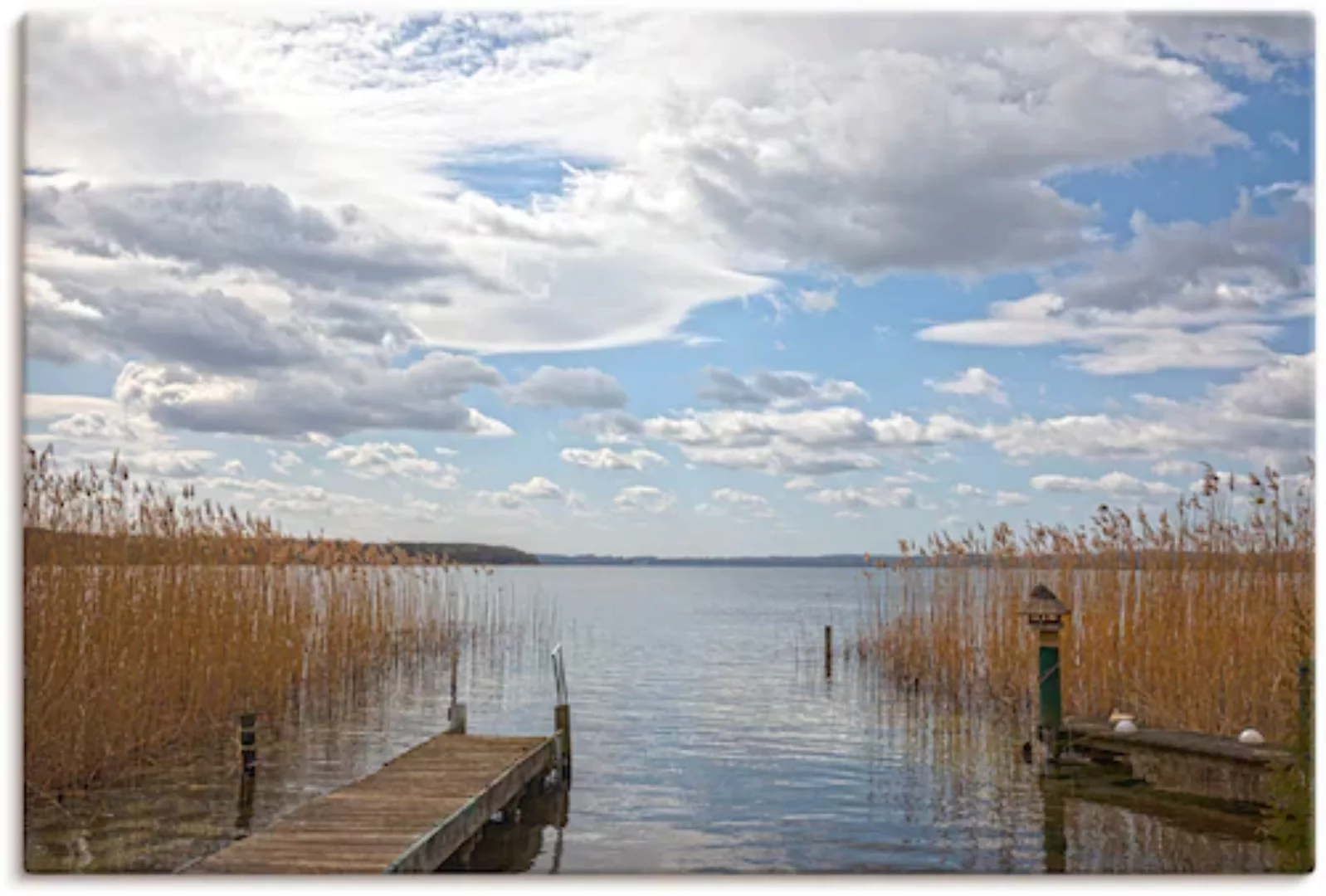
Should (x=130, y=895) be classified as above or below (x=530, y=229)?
below

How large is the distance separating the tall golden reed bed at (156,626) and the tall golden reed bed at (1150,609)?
4.22 m

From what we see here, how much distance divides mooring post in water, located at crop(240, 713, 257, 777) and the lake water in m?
0.14

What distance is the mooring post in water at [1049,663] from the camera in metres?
7.29

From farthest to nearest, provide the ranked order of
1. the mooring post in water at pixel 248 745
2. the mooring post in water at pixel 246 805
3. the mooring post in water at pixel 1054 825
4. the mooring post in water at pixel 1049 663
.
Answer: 1. the mooring post in water at pixel 1049 663
2. the mooring post in water at pixel 248 745
3. the mooring post in water at pixel 246 805
4. the mooring post in water at pixel 1054 825

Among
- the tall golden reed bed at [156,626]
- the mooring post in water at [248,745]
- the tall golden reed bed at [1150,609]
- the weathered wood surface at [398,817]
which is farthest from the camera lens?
the mooring post in water at [248,745]

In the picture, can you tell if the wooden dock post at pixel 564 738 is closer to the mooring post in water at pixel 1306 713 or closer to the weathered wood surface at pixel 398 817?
the weathered wood surface at pixel 398 817

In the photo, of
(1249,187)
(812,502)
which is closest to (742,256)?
(812,502)

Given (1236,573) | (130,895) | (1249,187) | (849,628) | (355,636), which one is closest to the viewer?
(130,895)

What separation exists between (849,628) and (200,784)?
14872 mm

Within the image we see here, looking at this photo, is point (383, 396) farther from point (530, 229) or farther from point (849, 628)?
point (849, 628)

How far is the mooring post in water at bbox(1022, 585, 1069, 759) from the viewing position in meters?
7.29

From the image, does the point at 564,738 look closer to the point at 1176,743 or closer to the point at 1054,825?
the point at 1054,825

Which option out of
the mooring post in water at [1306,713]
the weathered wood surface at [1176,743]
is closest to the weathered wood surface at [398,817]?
the weathered wood surface at [1176,743]

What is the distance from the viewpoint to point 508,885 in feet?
14.3
